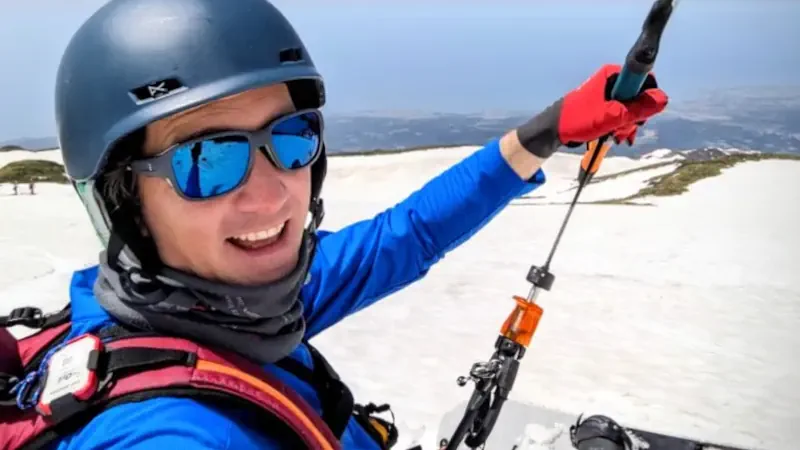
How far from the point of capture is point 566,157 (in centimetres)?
2836

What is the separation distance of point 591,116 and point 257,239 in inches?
52.2

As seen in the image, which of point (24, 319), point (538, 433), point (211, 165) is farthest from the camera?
point (538, 433)

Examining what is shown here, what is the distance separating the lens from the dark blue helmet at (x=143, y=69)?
148 centimetres

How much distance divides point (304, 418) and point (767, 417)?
15.4ft

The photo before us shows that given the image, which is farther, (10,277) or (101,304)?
(10,277)

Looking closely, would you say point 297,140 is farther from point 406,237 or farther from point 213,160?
point 406,237

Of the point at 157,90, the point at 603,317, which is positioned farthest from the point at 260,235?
the point at 603,317

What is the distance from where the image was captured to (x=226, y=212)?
59.6 inches

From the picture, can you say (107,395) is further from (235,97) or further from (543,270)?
(543,270)

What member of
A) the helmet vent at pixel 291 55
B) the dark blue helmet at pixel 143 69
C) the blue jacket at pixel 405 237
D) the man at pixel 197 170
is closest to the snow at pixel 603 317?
the blue jacket at pixel 405 237

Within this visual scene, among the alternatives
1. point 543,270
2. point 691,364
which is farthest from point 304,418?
point 691,364

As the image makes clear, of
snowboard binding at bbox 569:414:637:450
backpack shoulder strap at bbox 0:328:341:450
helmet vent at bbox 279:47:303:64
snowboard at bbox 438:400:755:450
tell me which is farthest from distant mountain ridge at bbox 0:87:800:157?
backpack shoulder strap at bbox 0:328:341:450

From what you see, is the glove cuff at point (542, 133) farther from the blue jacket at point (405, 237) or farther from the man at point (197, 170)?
Answer: the man at point (197, 170)

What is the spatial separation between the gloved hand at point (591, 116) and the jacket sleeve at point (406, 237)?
15cm
